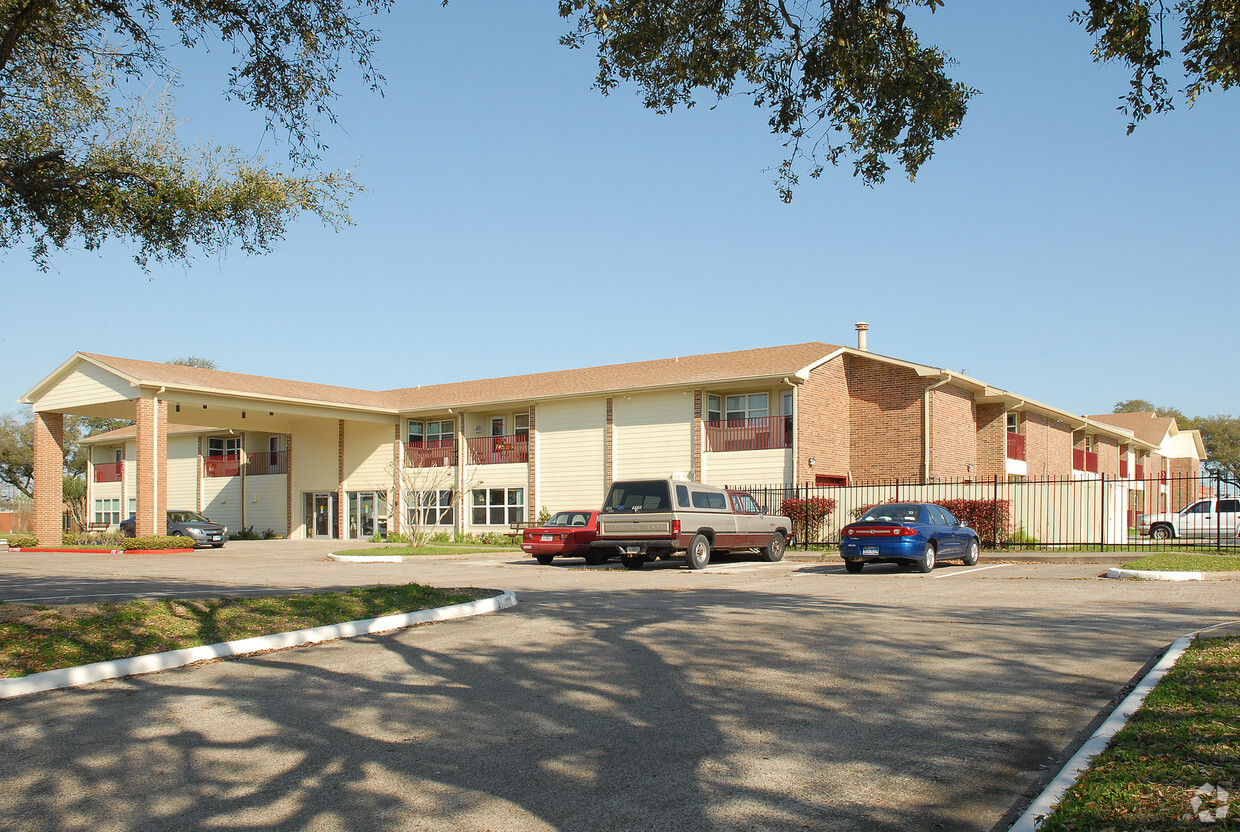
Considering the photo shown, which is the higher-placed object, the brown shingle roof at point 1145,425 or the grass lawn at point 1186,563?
the brown shingle roof at point 1145,425

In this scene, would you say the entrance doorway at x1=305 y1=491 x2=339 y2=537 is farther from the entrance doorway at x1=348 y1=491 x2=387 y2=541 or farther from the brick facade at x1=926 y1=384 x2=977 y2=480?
the brick facade at x1=926 y1=384 x2=977 y2=480

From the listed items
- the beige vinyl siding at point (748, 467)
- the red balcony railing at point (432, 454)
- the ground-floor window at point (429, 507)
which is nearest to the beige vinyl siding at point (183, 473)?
the red balcony railing at point (432, 454)

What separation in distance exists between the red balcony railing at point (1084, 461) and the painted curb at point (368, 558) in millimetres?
31669

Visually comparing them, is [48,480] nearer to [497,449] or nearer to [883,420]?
[497,449]

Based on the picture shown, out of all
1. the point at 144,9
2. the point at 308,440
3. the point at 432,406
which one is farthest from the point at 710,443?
the point at 144,9

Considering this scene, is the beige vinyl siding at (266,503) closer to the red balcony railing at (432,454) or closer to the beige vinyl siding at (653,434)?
the red balcony railing at (432,454)

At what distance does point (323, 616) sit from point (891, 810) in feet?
24.7

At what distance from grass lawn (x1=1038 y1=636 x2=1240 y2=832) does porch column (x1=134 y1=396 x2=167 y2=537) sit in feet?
99.6

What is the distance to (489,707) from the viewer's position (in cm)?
680

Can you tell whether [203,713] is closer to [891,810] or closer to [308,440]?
[891,810]

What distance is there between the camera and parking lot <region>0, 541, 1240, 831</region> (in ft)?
15.6

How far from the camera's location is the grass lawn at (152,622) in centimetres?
827

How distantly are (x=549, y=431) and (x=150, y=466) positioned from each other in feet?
43.6

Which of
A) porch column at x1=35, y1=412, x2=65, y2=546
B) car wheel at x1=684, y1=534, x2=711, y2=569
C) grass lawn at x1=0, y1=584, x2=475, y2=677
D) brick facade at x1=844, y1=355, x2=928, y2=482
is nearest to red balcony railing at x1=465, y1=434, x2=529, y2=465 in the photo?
brick facade at x1=844, y1=355, x2=928, y2=482
